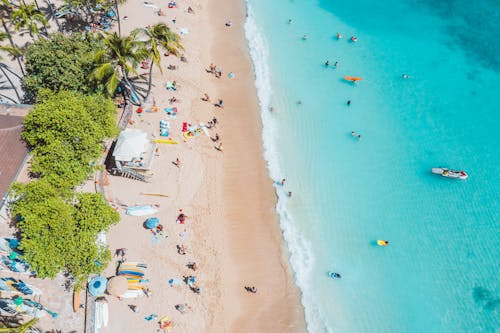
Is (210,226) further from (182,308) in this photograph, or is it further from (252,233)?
(182,308)

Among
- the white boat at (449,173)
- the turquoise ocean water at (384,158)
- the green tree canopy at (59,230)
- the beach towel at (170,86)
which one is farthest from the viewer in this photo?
the beach towel at (170,86)

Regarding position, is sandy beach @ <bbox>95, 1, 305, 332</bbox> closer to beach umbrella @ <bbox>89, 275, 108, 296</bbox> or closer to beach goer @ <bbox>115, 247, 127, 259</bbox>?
beach goer @ <bbox>115, 247, 127, 259</bbox>

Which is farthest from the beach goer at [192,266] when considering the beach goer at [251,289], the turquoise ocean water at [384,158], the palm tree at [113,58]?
the palm tree at [113,58]

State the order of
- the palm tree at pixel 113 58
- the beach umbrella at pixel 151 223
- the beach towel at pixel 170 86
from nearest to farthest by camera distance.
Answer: the beach umbrella at pixel 151 223
the palm tree at pixel 113 58
the beach towel at pixel 170 86

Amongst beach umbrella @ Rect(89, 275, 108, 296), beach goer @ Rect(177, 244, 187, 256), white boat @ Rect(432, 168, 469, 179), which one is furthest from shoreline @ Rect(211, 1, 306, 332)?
white boat @ Rect(432, 168, 469, 179)

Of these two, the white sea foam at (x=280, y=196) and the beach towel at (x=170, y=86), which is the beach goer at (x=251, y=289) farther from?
the beach towel at (x=170, y=86)

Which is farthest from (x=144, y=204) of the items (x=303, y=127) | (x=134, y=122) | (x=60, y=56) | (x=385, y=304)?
(x=385, y=304)

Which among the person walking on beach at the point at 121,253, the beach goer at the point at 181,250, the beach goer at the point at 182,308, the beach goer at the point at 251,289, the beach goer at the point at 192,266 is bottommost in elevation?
the beach goer at the point at 251,289

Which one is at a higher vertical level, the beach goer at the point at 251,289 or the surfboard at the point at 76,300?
the surfboard at the point at 76,300
